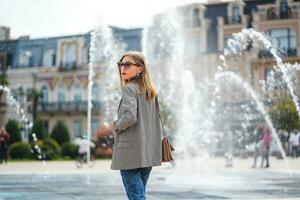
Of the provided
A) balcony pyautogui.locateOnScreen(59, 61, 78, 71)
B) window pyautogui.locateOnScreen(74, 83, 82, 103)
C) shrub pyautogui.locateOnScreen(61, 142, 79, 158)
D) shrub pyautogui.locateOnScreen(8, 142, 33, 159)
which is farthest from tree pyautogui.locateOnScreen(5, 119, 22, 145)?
balcony pyautogui.locateOnScreen(59, 61, 78, 71)

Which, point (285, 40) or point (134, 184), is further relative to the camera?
point (285, 40)

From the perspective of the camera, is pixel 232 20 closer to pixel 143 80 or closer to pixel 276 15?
pixel 276 15

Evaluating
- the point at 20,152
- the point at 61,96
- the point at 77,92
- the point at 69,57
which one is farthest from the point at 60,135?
the point at 69,57

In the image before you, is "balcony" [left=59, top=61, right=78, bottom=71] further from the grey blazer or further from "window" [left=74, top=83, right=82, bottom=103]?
the grey blazer

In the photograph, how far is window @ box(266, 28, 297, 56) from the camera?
28.5 m


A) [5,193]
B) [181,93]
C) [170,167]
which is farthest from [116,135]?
[181,93]

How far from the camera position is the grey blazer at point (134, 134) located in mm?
4191

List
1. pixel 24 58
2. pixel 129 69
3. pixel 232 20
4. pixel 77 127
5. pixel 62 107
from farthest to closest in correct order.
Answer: pixel 24 58 → pixel 62 107 → pixel 77 127 → pixel 232 20 → pixel 129 69

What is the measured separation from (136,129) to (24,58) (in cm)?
4271

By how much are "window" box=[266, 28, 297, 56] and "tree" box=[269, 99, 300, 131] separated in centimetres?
261

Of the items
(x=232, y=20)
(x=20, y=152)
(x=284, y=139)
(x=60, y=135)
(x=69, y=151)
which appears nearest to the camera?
(x=20, y=152)

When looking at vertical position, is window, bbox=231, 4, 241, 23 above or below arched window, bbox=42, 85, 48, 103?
above

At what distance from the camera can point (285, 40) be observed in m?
29.8

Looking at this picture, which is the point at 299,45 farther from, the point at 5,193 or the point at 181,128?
the point at 5,193
